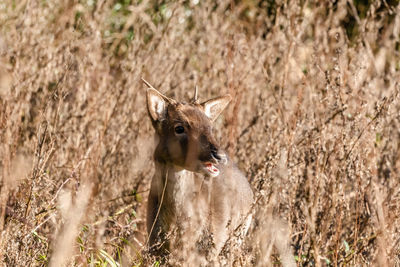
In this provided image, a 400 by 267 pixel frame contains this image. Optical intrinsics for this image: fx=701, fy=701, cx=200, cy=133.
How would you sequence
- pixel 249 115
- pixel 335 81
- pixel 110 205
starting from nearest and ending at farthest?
1. pixel 335 81
2. pixel 110 205
3. pixel 249 115

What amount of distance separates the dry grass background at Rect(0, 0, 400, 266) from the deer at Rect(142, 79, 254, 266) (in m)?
0.20

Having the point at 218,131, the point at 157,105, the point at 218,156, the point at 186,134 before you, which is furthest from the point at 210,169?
the point at 218,131

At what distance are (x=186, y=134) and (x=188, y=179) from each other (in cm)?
32

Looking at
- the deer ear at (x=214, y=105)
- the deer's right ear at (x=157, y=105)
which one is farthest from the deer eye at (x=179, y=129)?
the deer ear at (x=214, y=105)

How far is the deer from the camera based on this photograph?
4.38 m

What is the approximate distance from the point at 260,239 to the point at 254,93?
2.97 metres

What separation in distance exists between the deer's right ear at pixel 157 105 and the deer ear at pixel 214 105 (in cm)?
29

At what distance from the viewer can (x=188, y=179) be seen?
4672 millimetres

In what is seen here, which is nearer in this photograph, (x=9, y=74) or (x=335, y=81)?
(x=335, y=81)

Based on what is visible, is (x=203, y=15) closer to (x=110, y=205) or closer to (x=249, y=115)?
(x=249, y=115)

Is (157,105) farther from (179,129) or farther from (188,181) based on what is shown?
(188,181)

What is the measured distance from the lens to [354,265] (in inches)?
159

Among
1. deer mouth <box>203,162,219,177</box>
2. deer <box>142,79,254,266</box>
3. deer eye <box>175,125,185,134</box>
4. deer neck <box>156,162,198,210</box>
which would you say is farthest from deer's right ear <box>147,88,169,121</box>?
deer mouth <box>203,162,219,177</box>

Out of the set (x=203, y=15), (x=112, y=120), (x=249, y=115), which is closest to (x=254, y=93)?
(x=249, y=115)
